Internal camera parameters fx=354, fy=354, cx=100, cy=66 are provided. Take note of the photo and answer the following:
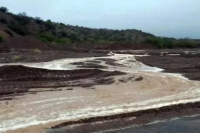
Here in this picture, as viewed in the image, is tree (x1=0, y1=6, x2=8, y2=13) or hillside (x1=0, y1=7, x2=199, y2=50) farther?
tree (x1=0, y1=6, x2=8, y2=13)

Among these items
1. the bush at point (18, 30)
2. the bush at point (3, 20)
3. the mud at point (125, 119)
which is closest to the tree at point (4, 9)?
the bush at point (3, 20)

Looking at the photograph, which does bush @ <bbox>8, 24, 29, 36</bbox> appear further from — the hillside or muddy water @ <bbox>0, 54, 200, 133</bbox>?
muddy water @ <bbox>0, 54, 200, 133</bbox>

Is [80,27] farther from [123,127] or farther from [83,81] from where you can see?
[123,127]

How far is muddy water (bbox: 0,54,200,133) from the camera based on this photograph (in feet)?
41.3

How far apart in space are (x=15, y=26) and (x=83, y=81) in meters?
64.8

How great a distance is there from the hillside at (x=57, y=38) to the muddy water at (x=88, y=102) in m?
36.5

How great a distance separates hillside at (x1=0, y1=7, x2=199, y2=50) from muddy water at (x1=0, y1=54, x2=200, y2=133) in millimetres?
36482

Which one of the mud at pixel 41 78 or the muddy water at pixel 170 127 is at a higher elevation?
the mud at pixel 41 78

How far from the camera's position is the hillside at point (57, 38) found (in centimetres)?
6243

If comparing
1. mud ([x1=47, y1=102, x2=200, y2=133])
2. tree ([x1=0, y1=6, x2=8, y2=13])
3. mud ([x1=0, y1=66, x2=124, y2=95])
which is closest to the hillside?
tree ([x1=0, y1=6, x2=8, y2=13])

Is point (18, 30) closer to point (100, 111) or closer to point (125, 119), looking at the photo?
point (100, 111)

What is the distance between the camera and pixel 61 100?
53.1ft

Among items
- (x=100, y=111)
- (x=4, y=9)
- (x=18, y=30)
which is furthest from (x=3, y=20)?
(x=100, y=111)

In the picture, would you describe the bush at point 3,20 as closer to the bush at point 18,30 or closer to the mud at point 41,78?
the bush at point 18,30
